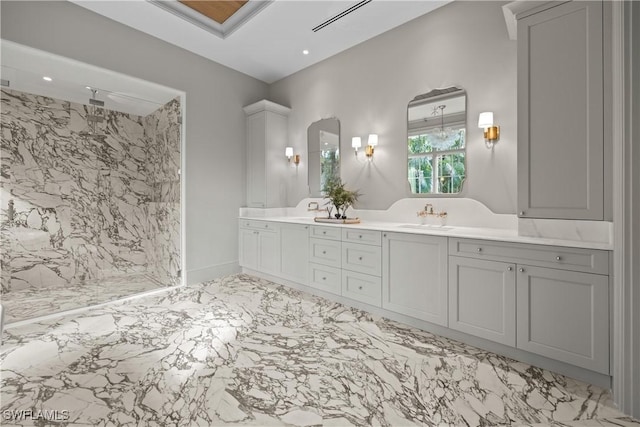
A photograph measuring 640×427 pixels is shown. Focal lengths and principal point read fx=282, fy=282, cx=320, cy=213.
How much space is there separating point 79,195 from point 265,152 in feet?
8.60

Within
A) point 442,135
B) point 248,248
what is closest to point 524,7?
point 442,135

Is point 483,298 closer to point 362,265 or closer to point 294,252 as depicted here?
point 362,265

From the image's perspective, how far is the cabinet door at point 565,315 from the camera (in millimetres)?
1682

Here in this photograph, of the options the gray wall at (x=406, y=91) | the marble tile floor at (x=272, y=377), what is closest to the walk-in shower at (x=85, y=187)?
the marble tile floor at (x=272, y=377)

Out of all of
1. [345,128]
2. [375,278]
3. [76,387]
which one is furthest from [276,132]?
[76,387]

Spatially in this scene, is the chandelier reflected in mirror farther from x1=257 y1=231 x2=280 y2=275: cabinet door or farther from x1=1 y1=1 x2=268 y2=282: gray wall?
x1=1 y1=1 x2=268 y2=282: gray wall

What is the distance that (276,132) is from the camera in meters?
4.53

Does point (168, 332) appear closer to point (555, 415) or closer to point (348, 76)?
point (555, 415)

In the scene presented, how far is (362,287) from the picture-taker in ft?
9.51

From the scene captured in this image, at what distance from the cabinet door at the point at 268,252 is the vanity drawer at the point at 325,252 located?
647 millimetres

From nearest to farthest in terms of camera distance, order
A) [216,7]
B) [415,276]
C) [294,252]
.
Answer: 1. [415,276]
2. [216,7]
3. [294,252]

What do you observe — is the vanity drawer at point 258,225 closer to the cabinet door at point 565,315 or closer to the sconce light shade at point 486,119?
the sconce light shade at point 486,119

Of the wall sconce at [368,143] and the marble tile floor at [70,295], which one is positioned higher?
the wall sconce at [368,143]

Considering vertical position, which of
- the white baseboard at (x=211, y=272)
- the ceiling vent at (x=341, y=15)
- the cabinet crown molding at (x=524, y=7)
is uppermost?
the ceiling vent at (x=341, y=15)
